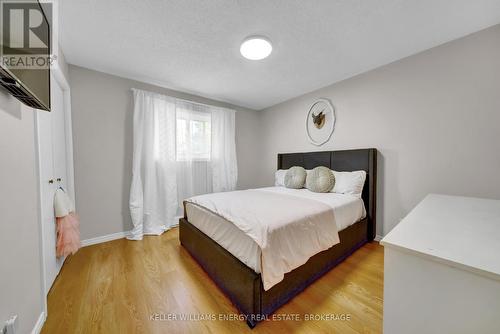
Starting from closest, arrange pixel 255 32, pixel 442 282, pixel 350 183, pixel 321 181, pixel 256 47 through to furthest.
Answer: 1. pixel 442 282
2. pixel 255 32
3. pixel 256 47
4. pixel 350 183
5. pixel 321 181

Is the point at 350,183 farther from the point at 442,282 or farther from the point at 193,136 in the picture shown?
the point at 193,136

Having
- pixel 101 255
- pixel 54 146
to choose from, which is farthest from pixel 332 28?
pixel 101 255

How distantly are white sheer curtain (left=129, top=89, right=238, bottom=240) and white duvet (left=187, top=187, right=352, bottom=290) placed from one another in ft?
4.42

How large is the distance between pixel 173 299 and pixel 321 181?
2.10m

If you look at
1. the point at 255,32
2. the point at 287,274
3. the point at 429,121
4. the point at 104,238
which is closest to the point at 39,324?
the point at 104,238

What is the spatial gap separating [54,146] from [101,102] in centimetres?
92

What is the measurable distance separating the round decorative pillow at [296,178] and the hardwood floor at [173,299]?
115 centimetres

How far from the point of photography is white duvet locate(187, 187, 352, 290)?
116 centimetres

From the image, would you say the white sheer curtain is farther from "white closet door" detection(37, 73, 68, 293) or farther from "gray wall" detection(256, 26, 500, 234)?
"gray wall" detection(256, 26, 500, 234)

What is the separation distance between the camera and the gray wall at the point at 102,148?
222 centimetres

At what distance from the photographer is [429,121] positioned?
195 centimetres

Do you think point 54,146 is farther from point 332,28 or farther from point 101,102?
point 332,28

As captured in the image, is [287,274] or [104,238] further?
[104,238]

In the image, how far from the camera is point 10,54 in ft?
2.52
